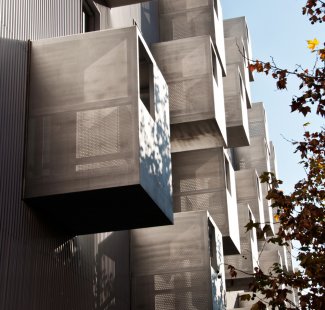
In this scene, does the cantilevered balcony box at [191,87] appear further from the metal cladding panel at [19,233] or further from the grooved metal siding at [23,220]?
the metal cladding panel at [19,233]

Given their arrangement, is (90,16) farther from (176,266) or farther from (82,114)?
(176,266)

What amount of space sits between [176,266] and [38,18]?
7.85 meters

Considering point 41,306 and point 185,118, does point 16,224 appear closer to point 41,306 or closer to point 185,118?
point 41,306

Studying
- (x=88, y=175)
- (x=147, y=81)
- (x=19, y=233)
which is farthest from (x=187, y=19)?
(x=19, y=233)

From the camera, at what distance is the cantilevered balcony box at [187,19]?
81.1 ft

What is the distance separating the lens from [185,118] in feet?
70.4

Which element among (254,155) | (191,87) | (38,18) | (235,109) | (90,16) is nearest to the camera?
(38,18)

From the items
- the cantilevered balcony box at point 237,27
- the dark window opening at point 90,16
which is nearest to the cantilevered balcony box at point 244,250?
the cantilevered balcony box at point 237,27

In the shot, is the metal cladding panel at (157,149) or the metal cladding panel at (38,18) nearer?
the metal cladding panel at (38,18)

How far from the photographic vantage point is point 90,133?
12.3 metres

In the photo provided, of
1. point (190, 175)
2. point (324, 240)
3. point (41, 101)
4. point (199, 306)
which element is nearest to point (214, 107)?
point (190, 175)

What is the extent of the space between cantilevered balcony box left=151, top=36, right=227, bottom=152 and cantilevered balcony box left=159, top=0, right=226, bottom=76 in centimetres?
230

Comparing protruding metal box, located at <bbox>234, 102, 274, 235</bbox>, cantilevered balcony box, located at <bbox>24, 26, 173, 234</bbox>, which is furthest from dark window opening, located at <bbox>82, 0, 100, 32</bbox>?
protruding metal box, located at <bbox>234, 102, 274, 235</bbox>

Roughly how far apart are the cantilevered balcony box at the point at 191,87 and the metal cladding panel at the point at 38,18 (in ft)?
20.7
